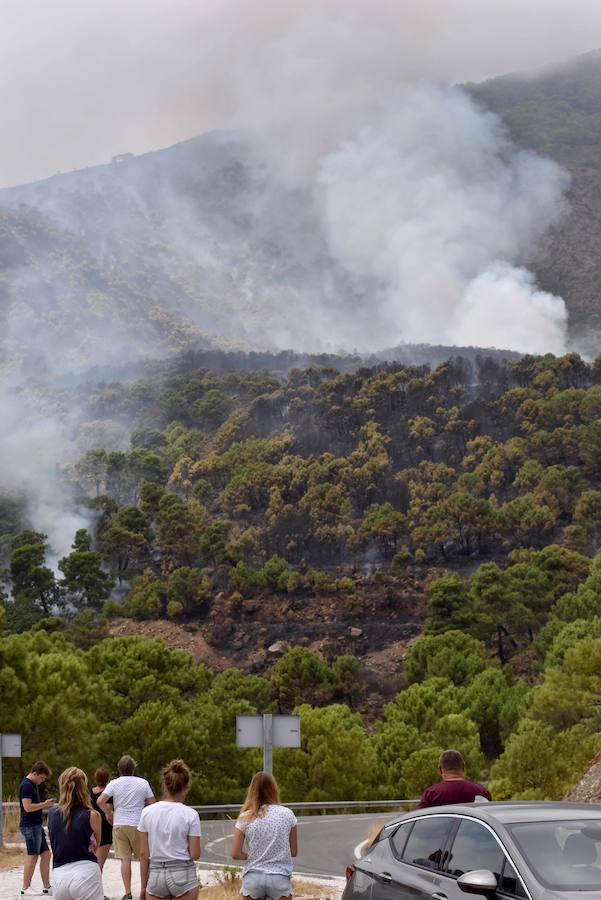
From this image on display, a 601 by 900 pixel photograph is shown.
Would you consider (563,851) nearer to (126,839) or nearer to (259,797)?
(259,797)

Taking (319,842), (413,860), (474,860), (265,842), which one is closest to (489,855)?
(474,860)

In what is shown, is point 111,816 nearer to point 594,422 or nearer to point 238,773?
point 238,773

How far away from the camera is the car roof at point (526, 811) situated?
338 inches

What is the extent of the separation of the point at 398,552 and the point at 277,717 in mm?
151168

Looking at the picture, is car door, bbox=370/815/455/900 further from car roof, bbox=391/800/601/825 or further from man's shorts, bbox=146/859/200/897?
man's shorts, bbox=146/859/200/897

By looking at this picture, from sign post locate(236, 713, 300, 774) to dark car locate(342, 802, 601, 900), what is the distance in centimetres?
744

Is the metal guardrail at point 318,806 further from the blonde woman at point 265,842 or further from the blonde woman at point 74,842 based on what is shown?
the blonde woman at point 265,842

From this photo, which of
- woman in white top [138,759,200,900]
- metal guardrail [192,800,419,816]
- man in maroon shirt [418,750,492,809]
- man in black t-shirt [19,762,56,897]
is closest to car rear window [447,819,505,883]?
man in maroon shirt [418,750,492,809]


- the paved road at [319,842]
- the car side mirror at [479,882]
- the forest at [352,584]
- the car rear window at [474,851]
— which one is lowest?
the paved road at [319,842]

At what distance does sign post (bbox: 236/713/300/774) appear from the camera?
17641 mm

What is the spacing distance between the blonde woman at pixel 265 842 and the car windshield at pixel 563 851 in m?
2.32

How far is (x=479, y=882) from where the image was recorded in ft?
26.5

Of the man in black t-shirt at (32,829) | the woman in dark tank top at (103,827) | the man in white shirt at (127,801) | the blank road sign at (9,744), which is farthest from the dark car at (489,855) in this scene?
the blank road sign at (9,744)

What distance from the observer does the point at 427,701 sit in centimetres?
8662
